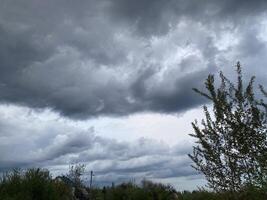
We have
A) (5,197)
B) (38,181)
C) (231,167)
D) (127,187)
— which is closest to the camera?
(231,167)

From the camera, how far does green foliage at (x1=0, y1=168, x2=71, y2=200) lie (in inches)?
771

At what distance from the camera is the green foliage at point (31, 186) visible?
64.3 ft

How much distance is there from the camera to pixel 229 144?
39.6 feet

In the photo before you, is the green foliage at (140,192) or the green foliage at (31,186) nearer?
the green foliage at (31,186)

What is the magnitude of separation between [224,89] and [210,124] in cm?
104

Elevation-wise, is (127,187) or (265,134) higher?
(127,187)

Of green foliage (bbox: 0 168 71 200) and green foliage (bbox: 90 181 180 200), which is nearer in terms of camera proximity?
green foliage (bbox: 0 168 71 200)

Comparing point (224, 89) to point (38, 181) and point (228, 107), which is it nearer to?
point (228, 107)

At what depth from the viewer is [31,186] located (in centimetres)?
2062

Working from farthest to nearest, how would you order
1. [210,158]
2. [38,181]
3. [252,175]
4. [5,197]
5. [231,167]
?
[38,181] < [5,197] < [210,158] < [231,167] < [252,175]

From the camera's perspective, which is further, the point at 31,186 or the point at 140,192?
the point at 140,192

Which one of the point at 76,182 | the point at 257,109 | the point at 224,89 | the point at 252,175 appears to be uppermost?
the point at 76,182

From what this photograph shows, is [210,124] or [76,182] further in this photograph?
[76,182]

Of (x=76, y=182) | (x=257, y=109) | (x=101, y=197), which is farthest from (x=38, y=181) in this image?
(x=76, y=182)
